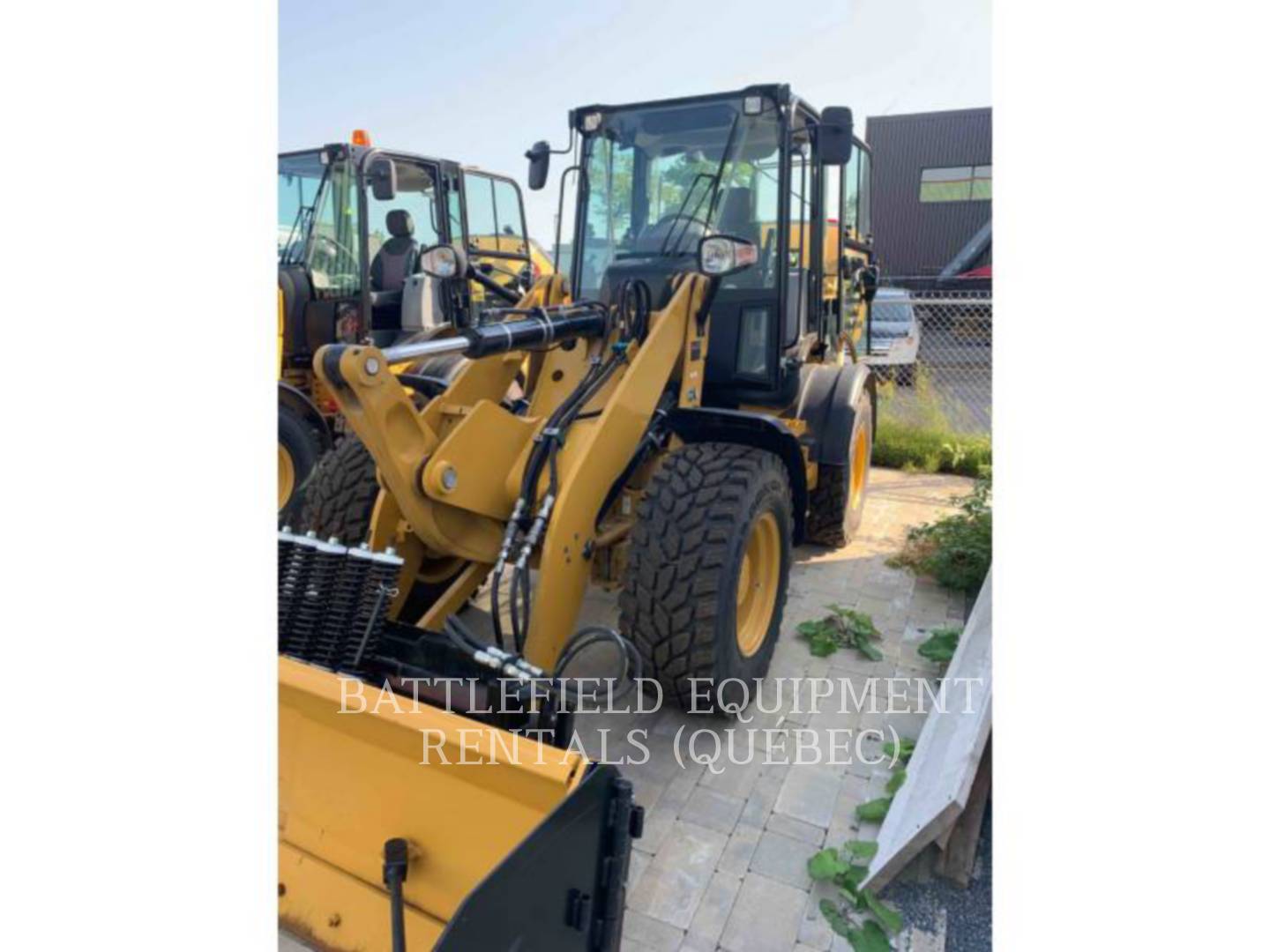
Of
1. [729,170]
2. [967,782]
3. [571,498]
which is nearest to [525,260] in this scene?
[729,170]

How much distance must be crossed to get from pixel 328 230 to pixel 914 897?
19.0 ft

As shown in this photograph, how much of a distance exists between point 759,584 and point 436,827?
188 centimetres

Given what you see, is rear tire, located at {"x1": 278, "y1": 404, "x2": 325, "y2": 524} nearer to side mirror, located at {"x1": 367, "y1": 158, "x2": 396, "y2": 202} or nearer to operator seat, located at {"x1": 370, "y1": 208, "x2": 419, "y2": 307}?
operator seat, located at {"x1": 370, "y1": 208, "x2": 419, "y2": 307}

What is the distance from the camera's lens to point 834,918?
2.34m

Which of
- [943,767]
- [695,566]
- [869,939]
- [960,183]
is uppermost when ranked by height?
[960,183]

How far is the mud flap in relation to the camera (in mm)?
1636

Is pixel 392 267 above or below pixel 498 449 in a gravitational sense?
above

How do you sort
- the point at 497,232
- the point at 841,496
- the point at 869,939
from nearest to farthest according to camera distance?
the point at 869,939 → the point at 841,496 → the point at 497,232

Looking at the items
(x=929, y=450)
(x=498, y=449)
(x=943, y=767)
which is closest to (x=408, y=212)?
(x=498, y=449)

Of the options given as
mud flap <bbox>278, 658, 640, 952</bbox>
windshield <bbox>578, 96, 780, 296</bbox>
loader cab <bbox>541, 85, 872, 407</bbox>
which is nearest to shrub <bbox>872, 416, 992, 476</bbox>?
loader cab <bbox>541, 85, 872, 407</bbox>

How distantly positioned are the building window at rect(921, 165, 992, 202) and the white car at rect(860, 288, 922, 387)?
38.4 ft

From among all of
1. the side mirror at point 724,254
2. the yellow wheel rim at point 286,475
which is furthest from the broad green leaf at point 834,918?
the yellow wheel rim at point 286,475

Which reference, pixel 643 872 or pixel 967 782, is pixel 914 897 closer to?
pixel 967 782

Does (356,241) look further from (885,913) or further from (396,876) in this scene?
(885,913)
